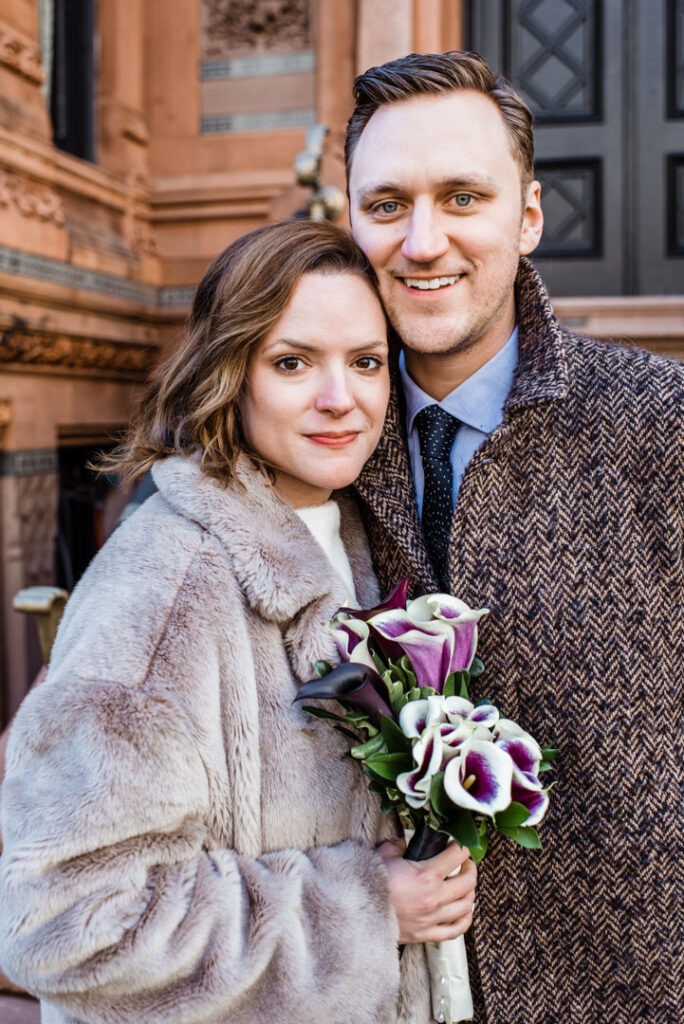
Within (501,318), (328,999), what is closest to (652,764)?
(328,999)

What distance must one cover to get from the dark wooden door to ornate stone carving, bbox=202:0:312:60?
111cm

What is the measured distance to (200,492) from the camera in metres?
1.65

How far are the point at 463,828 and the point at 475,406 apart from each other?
37.4 inches

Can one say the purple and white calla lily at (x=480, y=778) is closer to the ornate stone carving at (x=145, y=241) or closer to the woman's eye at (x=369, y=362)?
the woman's eye at (x=369, y=362)

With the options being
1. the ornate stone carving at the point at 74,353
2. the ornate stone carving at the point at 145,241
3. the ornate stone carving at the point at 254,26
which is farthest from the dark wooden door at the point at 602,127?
the ornate stone carving at the point at 74,353

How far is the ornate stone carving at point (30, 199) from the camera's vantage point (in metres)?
3.96

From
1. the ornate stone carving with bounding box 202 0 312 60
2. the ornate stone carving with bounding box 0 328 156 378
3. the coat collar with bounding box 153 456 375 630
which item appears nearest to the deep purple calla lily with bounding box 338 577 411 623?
the coat collar with bounding box 153 456 375 630

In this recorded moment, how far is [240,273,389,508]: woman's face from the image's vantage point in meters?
1.72

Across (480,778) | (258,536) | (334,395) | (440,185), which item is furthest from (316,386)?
(480,778)

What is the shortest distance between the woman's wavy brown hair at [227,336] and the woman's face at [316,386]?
3 cm

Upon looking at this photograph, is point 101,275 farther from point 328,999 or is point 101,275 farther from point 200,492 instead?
point 328,999

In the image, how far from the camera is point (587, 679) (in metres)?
1.77

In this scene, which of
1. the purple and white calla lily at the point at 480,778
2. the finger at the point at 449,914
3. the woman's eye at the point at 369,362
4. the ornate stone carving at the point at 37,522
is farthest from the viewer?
the ornate stone carving at the point at 37,522

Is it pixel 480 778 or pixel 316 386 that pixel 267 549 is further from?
pixel 480 778
